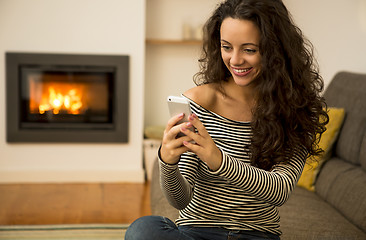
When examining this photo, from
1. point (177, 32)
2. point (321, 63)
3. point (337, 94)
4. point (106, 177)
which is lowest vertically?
point (106, 177)

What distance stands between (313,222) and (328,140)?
2.16 feet

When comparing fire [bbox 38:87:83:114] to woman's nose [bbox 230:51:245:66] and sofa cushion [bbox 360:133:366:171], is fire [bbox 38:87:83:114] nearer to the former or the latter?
sofa cushion [bbox 360:133:366:171]

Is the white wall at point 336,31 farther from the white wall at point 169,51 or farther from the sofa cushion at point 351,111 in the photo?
the white wall at point 169,51

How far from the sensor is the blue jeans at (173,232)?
1356 millimetres

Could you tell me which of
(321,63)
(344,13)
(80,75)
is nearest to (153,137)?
(80,75)

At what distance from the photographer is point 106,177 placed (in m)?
3.98

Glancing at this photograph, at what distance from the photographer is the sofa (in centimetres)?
191

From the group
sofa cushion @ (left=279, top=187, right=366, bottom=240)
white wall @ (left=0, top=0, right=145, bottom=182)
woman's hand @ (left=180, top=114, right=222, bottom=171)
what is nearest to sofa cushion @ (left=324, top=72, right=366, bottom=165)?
sofa cushion @ (left=279, top=187, right=366, bottom=240)

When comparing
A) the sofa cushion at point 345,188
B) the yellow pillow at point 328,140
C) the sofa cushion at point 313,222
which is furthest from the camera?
the yellow pillow at point 328,140

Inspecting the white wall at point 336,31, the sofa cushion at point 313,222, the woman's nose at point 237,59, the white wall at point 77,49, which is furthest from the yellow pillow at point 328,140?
the white wall at point 77,49

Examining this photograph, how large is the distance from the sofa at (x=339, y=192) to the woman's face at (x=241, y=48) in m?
0.68

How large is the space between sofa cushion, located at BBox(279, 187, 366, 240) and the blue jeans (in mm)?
359

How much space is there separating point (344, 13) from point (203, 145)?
8.36 feet

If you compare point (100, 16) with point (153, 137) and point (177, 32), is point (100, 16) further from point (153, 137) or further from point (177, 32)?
point (153, 137)
